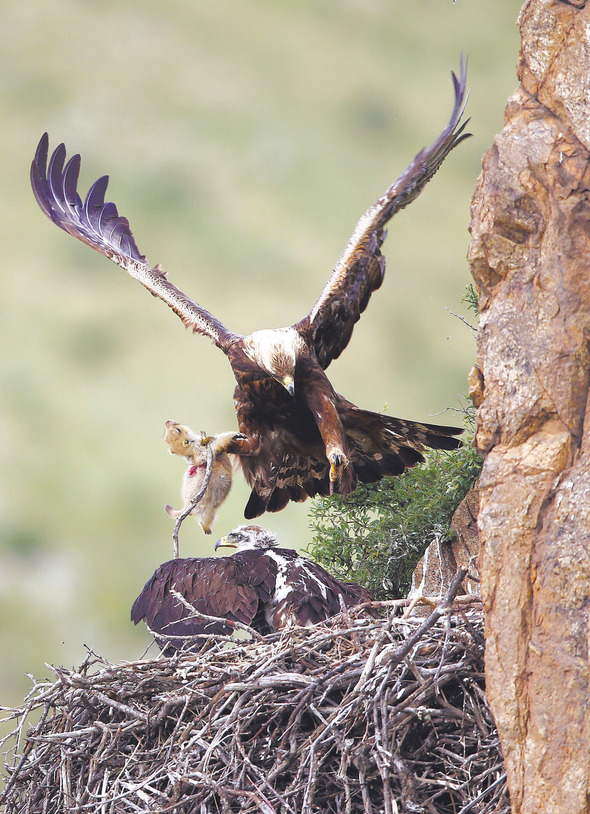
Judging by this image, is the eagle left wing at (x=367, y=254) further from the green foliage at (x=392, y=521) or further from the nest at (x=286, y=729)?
the nest at (x=286, y=729)

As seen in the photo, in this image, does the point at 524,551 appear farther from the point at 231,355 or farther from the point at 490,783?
the point at 231,355

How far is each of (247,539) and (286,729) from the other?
81.9 inches

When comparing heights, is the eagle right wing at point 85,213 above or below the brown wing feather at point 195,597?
above

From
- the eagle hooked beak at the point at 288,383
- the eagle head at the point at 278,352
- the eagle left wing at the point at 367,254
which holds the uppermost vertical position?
the eagle left wing at the point at 367,254

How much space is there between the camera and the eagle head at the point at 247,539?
525cm

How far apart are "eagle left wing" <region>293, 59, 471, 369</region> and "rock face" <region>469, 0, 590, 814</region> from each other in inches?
128

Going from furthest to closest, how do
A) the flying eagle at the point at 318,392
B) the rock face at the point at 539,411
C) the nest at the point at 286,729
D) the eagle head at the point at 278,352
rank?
the flying eagle at the point at 318,392 < the eagle head at the point at 278,352 < the nest at the point at 286,729 < the rock face at the point at 539,411

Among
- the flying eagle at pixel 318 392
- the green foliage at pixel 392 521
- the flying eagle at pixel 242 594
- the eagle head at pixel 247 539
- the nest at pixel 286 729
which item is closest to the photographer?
the nest at pixel 286 729

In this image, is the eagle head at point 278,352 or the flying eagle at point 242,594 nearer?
the flying eagle at point 242,594

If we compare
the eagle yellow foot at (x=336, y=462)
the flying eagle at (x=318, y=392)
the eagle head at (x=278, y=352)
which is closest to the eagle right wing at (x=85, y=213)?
the flying eagle at (x=318, y=392)

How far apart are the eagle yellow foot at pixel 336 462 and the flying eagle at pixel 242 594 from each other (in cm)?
101

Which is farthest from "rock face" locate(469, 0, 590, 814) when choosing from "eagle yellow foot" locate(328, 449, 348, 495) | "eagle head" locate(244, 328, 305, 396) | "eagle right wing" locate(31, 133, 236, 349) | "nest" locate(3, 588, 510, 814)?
"eagle right wing" locate(31, 133, 236, 349)

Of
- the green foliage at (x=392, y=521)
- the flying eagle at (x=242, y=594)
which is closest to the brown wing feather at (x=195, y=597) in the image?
the flying eagle at (x=242, y=594)

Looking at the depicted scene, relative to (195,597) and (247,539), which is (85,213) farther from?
(195,597)
